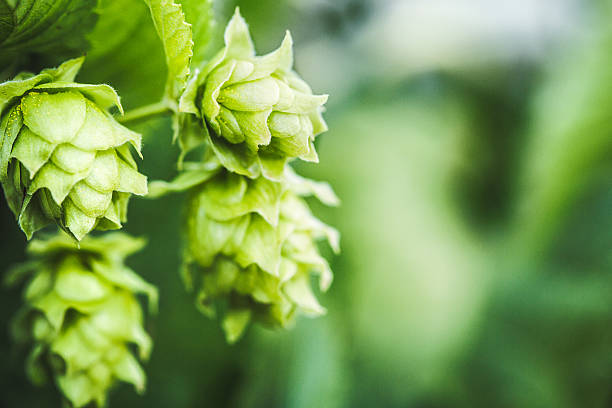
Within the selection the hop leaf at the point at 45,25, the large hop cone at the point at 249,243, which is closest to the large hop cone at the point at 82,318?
the large hop cone at the point at 249,243

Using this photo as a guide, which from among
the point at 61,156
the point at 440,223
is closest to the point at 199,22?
the point at 61,156

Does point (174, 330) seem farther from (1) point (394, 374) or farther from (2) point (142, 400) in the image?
(1) point (394, 374)

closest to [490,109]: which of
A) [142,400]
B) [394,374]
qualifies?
[394,374]

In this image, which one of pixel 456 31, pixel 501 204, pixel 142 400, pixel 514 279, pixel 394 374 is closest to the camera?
pixel 142 400

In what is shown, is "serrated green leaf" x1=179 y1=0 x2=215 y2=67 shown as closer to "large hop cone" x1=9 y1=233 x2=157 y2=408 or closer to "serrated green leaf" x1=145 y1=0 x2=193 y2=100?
"serrated green leaf" x1=145 y1=0 x2=193 y2=100

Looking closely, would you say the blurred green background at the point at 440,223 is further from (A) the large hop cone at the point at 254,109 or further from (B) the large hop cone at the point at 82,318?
(A) the large hop cone at the point at 254,109

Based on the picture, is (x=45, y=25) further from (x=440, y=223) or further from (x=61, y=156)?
(x=440, y=223)
